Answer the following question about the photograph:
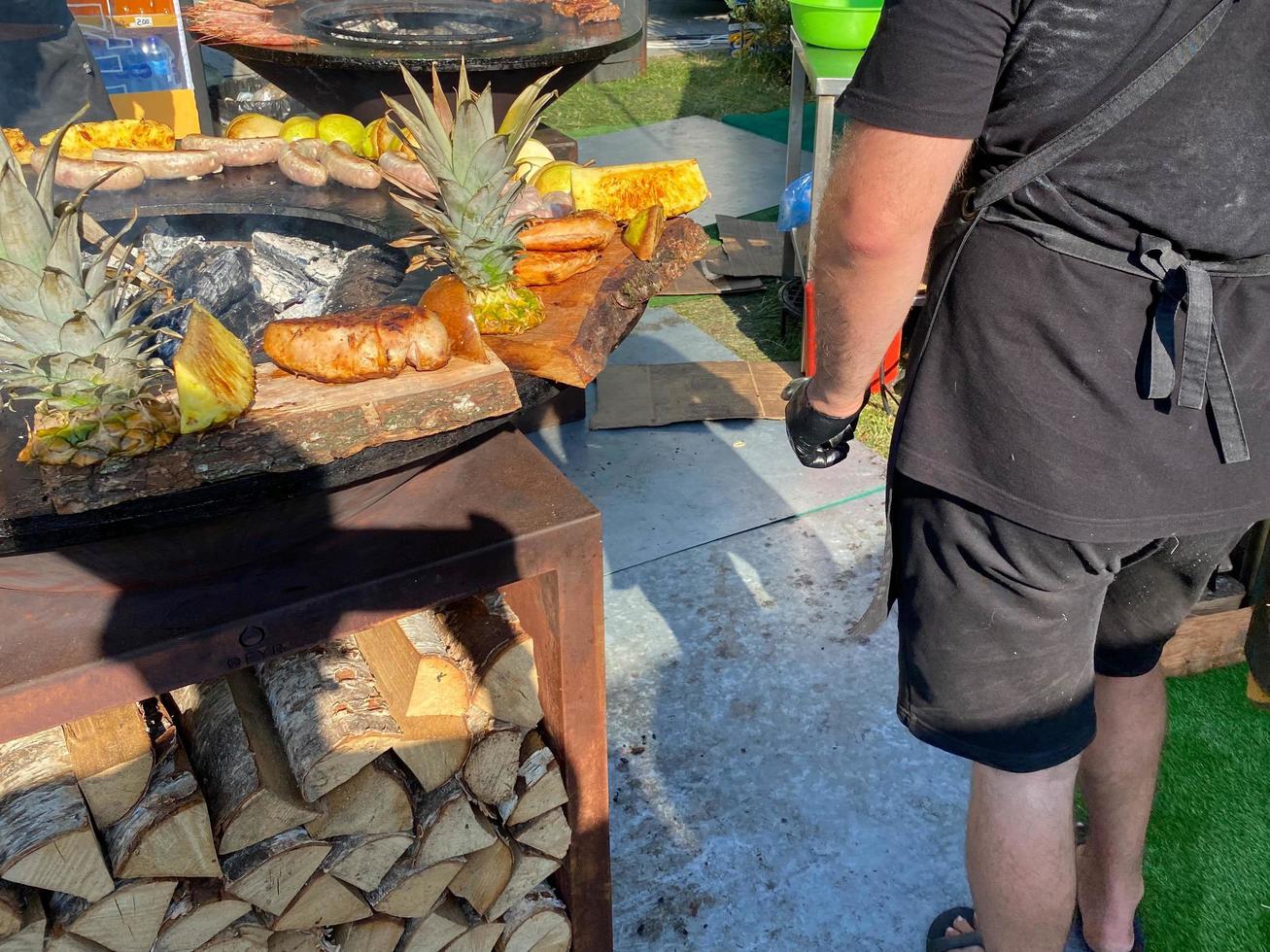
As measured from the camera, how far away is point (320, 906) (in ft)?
6.33

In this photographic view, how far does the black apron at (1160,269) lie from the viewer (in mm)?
1414

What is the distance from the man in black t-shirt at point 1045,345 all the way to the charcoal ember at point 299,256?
1.55 metres

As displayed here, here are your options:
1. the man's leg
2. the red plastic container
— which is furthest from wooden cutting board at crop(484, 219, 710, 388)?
the red plastic container

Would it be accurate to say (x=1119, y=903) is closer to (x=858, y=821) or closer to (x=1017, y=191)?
(x=858, y=821)

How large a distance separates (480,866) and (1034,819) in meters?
1.11

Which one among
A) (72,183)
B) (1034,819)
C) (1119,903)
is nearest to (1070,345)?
(1034,819)

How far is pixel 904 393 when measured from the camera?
1.75m

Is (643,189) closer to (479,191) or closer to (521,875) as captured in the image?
(479,191)

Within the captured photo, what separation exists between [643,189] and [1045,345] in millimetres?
1352

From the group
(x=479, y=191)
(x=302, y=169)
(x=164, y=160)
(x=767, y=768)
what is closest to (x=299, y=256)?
(x=302, y=169)

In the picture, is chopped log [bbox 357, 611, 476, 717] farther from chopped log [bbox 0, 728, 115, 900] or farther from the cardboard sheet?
the cardboard sheet

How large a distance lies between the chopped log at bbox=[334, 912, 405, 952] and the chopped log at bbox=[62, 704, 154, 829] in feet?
1.73

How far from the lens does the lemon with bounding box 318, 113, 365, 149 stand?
3.29m

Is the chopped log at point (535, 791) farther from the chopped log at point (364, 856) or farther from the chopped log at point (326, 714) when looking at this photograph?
the chopped log at point (326, 714)
